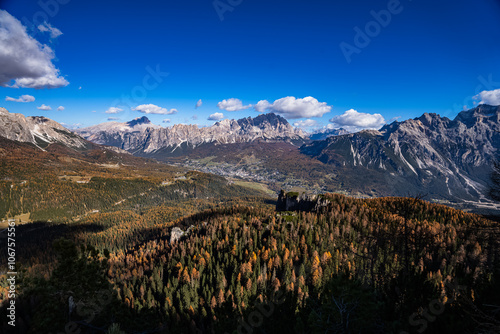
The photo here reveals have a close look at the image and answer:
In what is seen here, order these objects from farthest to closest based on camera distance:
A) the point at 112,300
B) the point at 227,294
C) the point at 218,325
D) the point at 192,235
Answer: the point at 192,235 → the point at 227,294 → the point at 218,325 → the point at 112,300

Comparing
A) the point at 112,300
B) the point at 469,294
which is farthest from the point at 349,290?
the point at 112,300

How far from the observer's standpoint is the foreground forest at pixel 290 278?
17984mm

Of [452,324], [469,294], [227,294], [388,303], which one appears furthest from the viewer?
[227,294]

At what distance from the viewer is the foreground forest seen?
18.0 m

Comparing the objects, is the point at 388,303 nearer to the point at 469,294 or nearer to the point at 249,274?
the point at 469,294

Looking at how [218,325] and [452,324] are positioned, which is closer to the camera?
[452,324]

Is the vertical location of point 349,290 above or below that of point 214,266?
above

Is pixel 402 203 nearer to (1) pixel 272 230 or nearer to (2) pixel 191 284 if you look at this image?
(2) pixel 191 284

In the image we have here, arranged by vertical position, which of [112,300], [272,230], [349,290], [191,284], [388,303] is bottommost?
[191,284]

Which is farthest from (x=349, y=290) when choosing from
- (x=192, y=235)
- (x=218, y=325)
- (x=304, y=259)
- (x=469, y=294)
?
(x=192, y=235)

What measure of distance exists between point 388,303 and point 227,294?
263ft

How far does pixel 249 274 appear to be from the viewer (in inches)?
3676

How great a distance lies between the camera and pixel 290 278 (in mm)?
88688

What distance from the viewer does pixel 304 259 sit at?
98938 millimetres
